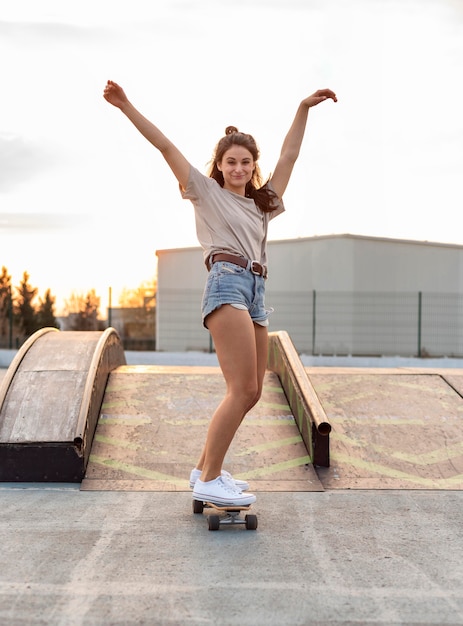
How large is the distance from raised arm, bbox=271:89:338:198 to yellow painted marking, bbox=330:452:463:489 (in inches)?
72.9

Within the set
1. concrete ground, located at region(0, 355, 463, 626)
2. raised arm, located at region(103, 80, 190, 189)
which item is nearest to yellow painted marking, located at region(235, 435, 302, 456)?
concrete ground, located at region(0, 355, 463, 626)

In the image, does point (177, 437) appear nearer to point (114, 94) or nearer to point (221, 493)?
point (221, 493)

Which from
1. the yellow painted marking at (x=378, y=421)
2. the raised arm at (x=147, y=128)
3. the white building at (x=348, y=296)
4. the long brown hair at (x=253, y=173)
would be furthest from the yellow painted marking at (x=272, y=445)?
the white building at (x=348, y=296)

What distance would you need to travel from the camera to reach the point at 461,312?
2189cm

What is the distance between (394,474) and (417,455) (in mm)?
399

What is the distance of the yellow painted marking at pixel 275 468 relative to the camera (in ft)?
14.5

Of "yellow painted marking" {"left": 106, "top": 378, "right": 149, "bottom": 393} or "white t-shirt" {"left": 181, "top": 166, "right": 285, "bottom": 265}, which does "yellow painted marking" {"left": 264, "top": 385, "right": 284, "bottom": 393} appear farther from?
"white t-shirt" {"left": 181, "top": 166, "right": 285, "bottom": 265}

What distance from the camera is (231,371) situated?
3.49m

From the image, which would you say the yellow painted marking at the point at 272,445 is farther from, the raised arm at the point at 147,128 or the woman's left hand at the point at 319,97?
the woman's left hand at the point at 319,97

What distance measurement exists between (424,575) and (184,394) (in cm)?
330

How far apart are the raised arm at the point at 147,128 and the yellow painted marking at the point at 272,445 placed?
2031 millimetres

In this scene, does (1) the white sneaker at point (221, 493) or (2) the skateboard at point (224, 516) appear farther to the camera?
(1) the white sneaker at point (221, 493)

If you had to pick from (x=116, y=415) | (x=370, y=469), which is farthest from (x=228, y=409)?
(x=116, y=415)

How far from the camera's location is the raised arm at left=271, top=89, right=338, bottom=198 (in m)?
3.84
